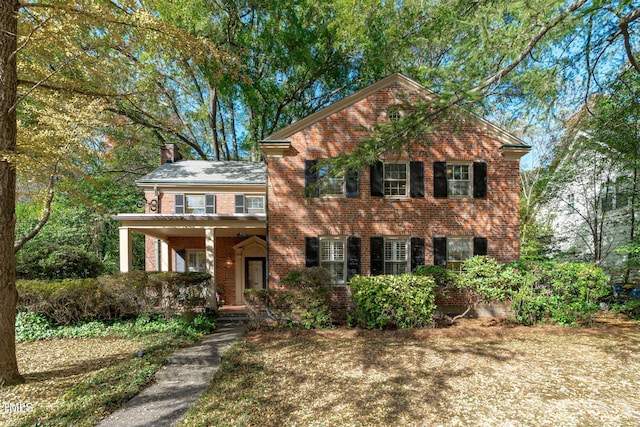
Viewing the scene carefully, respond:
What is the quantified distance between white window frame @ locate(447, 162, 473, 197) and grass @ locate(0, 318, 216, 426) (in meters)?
9.16

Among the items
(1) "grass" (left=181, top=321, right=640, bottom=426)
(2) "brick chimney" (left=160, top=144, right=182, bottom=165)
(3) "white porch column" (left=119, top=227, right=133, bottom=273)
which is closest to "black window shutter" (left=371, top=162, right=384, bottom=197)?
(1) "grass" (left=181, top=321, right=640, bottom=426)

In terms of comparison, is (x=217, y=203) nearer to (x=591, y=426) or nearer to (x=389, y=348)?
(x=389, y=348)

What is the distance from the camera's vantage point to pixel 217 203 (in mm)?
13273

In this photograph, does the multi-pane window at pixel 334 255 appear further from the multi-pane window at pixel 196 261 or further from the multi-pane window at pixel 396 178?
the multi-pane window at pixel 196 261

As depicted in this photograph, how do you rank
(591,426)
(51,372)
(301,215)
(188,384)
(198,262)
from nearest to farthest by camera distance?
(591,426) < (188,384) < (51,372) < (301,215) < (198,262)

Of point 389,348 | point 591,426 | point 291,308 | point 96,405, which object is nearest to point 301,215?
point 291,308

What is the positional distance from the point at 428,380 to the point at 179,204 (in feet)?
38.7

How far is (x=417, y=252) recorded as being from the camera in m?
9.81

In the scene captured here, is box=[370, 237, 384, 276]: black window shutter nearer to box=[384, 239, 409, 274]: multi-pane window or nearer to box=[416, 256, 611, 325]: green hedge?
box=[384, 239, 409, 274]: multi-pane window

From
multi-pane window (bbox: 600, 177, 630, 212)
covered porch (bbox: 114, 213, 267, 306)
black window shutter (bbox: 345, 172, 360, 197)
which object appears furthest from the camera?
covered porch (bbox: 114, 213, 267, 306)

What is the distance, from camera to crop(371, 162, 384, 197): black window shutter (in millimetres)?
9938

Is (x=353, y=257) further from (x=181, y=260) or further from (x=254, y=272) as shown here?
(x=181, y=260)

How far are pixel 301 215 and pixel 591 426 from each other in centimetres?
781

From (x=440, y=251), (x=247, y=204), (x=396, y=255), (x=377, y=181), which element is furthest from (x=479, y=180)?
(x=247, y=204)
